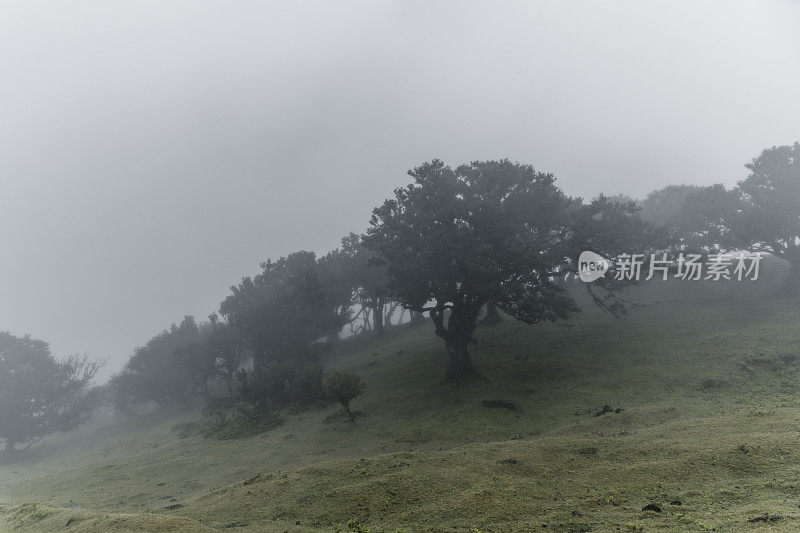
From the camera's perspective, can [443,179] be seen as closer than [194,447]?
No

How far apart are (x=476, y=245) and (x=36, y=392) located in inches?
2430

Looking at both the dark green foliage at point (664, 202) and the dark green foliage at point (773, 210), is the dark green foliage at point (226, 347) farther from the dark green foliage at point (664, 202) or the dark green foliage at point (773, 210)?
the dark green foliage at point (664, 202)

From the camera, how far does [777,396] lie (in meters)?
18.2

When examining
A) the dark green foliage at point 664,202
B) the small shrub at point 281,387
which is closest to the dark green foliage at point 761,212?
the dark green foliage at point 664,202

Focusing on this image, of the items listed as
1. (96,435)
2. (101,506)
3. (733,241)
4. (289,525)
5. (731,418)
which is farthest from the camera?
(96,435)

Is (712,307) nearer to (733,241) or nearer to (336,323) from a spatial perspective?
(733,241)

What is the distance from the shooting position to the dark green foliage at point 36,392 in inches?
2036

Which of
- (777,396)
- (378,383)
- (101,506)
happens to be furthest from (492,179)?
(101,506)

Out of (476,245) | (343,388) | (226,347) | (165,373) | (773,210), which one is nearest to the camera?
(343,388)

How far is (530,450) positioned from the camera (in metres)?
14.2

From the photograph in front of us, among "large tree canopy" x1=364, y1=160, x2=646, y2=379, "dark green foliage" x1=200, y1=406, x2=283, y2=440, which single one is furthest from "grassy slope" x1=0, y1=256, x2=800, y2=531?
"large tree canopy" x1=364, y1=160, x2=646, y2=379

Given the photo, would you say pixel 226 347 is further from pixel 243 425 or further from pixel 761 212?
pixel 761 212

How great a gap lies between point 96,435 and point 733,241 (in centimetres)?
8075

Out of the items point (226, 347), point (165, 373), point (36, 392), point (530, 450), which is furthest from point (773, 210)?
point (36, 392)
